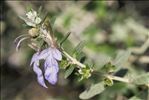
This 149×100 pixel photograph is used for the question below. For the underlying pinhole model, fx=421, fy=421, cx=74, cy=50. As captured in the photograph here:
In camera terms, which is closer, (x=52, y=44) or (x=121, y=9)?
(x=52, y=44)

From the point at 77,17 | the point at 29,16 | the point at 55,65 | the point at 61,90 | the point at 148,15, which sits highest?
the point at 29,16

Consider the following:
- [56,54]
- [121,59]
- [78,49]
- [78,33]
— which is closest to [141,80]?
[121,59]

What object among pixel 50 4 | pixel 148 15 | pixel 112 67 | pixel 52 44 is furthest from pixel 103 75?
pixel 148 15

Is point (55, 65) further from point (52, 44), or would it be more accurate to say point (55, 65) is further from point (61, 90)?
point (61, 90)

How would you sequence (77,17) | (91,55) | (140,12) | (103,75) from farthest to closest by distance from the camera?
1. (140,12)
2. (77,17)
3. (91,55)
4. (103,75)

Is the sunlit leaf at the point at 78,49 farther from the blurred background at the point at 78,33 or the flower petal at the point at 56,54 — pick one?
the blurred background at the point at 78,33

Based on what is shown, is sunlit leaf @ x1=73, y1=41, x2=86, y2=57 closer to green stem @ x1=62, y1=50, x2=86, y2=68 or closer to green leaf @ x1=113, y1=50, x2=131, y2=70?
green stem @ x1=62, y1=50, x2=86, y2=68
